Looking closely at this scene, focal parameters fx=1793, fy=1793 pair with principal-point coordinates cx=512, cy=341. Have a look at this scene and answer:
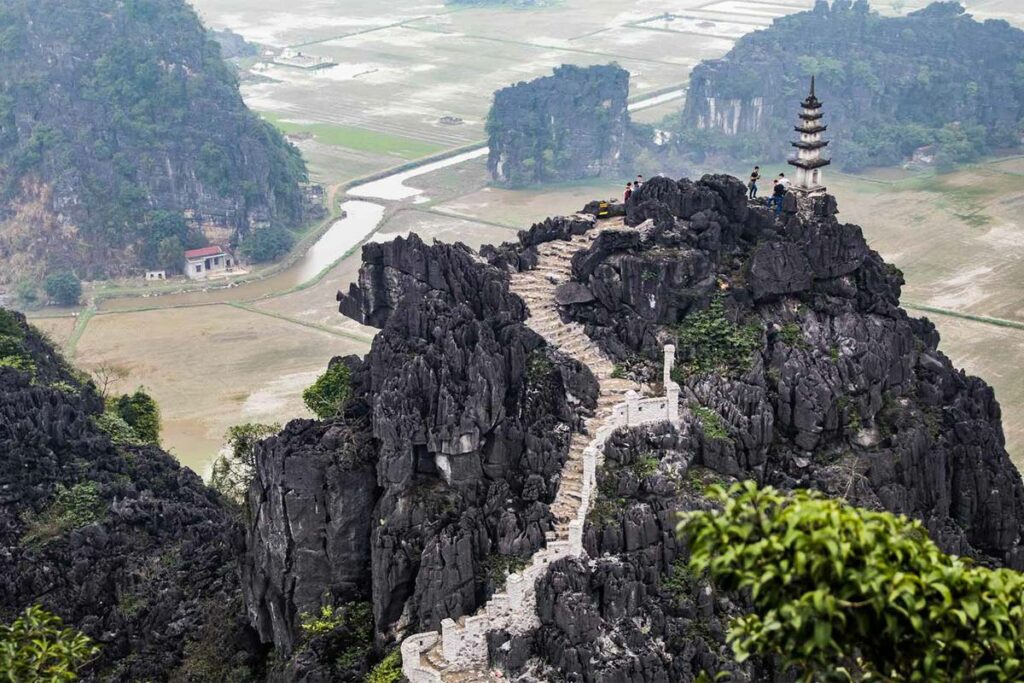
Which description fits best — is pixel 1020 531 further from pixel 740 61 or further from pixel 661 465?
pixel 740 61

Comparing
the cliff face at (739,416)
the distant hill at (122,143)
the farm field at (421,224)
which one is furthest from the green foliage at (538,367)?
the distant hill at (122,143)

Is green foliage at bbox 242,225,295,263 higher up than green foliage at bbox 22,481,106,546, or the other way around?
green foliage at bbox 22,481,106,546

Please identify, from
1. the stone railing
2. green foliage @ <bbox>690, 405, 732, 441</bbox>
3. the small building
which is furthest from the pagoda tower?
the small building

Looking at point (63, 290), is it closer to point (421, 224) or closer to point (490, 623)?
point (421, 224)

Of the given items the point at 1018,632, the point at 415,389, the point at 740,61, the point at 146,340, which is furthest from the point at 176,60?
the point at 1018,632

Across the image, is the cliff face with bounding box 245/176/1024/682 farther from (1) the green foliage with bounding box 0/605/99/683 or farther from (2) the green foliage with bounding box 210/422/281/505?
(1) the green foliage with bounding box 0/605/99/683
